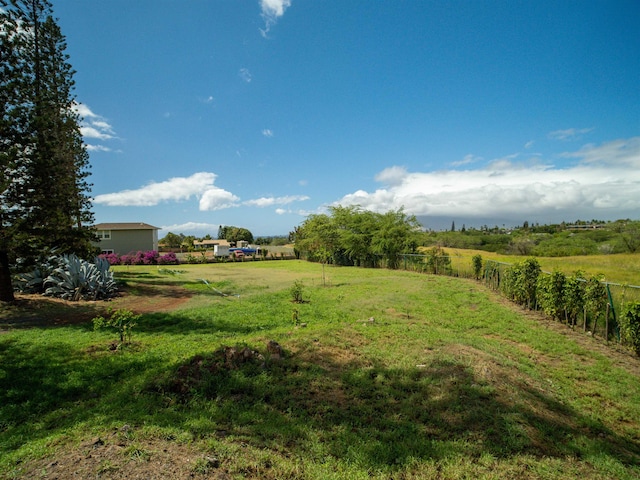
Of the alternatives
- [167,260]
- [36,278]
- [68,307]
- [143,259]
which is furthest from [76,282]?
[143,259]

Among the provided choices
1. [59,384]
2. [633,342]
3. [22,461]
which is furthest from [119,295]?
[633,342]

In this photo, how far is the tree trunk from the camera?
29.7 ft

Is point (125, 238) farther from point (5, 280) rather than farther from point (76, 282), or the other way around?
point (5, 280)

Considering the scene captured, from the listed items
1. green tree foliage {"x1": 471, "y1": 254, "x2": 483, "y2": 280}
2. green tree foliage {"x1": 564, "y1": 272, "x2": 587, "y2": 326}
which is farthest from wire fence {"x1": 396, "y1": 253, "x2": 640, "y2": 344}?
green tree foliage {"x1": 564, "y1": 272, "x2": 587, "y2": 326}

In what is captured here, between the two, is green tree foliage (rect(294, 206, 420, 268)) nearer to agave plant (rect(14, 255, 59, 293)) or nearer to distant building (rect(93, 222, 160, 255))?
agave plant (rect(14, 255, 59, 293))

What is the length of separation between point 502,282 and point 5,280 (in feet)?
57.0

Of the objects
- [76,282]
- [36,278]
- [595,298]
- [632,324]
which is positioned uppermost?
[36,278]

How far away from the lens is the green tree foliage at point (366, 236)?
25000 millimetres

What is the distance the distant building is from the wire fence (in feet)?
97.3

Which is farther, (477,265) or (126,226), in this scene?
(126,226)

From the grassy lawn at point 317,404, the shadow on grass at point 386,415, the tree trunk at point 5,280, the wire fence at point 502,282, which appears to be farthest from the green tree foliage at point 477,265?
the tree trunk at point 5,280

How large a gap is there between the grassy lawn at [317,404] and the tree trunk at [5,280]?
2.98 meters

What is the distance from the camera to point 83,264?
10891 millimetres

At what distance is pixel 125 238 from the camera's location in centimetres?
3512
